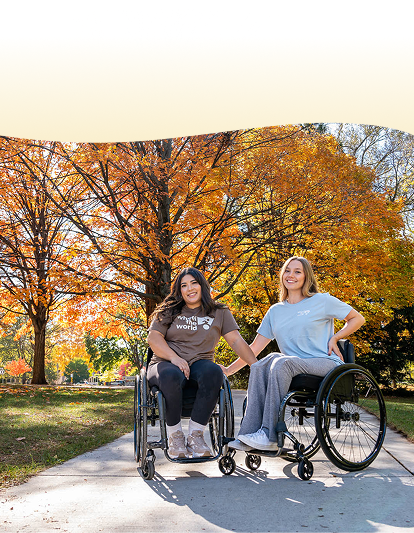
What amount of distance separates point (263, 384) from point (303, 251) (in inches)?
264

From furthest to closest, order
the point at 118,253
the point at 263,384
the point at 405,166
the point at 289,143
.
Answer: the point at 405,166
the point at 289,143
the point at 118,253
the point at 263,384

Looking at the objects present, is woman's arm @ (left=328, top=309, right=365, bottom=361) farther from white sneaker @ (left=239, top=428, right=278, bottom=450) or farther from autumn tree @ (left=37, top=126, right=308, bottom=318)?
autumn tree @ (left=37, top=126, right=308, bottom=318)

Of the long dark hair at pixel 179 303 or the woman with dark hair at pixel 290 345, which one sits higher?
the long dark hair at pixel 179 303

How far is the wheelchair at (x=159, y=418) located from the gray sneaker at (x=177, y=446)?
22mm

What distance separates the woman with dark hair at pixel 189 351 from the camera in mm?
2420

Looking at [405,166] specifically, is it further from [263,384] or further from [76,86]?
[263,384]

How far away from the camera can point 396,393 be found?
42.7 ft

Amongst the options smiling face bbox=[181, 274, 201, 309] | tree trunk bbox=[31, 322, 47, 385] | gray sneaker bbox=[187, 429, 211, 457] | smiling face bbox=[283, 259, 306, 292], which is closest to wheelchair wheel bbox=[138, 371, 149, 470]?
gray sneaker bbox=[187, 429, 211, 457]

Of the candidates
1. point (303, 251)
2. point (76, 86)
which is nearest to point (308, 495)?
point (76, 86)

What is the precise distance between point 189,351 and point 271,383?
0.51 metres

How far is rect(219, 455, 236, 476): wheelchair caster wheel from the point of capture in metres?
2.43

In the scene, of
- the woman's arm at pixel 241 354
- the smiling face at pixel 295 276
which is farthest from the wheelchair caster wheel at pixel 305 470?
the smiling face at pixel 295 276

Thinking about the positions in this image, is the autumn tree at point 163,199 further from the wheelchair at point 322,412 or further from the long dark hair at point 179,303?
the wheelchair at point 322,412

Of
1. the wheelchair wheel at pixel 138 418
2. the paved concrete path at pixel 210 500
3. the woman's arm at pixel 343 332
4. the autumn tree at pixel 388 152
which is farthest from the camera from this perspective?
the autumn tree at pixel 388 152
